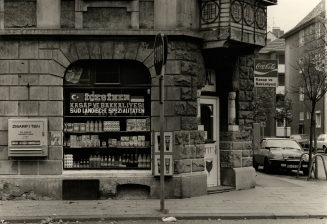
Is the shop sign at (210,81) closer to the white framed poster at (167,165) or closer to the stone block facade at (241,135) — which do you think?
the stone block facade at (241,135)

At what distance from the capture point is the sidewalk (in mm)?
10609

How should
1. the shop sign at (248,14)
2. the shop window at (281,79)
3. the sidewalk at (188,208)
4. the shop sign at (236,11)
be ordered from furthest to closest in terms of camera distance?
the shop window at (281,79)
the shop sign at (248,14)
the shop sign at (236,11)
the sidewalk at (188,208)

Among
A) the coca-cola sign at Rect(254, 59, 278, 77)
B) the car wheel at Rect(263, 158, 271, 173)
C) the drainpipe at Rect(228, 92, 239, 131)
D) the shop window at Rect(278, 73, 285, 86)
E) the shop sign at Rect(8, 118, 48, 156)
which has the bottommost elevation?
the car wheel at Rect(263, 158, 271, 173)

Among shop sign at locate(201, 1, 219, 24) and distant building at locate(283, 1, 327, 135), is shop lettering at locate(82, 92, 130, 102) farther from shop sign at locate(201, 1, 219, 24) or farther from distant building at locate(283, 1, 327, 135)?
distant building at locate(283, 1, 327, 135)

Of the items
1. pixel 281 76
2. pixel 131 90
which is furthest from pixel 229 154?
pixel 281 76

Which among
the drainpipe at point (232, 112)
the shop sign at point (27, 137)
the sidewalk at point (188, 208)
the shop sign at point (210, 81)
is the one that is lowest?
the sidewalk at point (188, 208)

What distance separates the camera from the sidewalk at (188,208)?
34.8ft

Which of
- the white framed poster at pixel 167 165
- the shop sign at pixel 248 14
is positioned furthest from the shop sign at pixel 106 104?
the shop sign at pixel 248 14

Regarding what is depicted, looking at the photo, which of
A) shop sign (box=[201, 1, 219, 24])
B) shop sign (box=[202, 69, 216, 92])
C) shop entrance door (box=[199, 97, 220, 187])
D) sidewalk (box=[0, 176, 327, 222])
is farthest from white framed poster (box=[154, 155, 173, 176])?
shop sign (box=[201, 1, 219, 24])

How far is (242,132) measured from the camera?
15.3 m

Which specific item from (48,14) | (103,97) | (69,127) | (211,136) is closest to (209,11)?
(103,97)

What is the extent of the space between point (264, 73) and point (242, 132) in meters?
1.93

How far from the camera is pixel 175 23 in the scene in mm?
A: 13039

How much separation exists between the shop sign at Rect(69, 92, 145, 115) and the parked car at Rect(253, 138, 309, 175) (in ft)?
32.2
